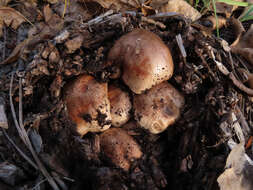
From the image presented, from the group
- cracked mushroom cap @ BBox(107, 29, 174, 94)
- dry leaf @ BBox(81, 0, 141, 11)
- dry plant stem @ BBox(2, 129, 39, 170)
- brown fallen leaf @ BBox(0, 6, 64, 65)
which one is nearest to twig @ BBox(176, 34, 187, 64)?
cracked mushroom cap @ BBox(107, 29, 174, 94)

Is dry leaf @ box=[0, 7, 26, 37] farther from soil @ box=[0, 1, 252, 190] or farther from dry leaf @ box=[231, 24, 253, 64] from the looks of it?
dry leaf @ box=[231, 24, 253, 64]

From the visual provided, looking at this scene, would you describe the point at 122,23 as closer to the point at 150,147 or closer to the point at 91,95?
the point at 91,95

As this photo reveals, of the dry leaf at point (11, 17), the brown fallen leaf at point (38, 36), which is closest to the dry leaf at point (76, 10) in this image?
the brown fallen leaf at point (38, 36)

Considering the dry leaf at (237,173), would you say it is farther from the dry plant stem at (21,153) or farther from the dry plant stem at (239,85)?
the dry plant stem at (21,153)

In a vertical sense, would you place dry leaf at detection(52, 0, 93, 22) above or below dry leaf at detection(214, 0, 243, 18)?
below

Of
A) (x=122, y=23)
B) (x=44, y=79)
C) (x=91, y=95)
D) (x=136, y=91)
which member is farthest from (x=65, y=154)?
(x=122, y=23)

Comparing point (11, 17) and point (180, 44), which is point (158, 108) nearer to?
point (180, 44)
